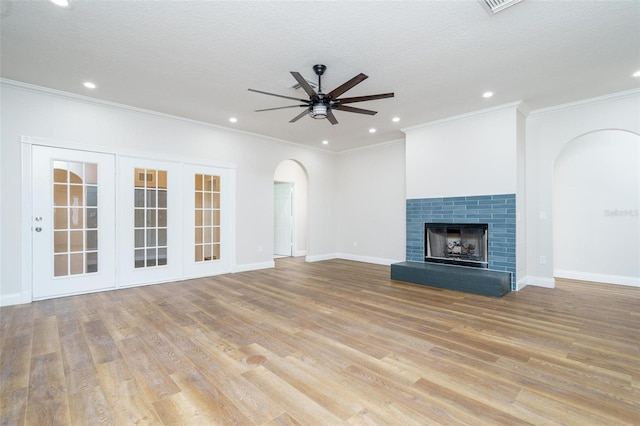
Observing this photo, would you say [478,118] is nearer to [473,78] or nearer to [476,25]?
[473,78]

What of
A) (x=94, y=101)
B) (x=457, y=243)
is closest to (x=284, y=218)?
(x=457, y=243)

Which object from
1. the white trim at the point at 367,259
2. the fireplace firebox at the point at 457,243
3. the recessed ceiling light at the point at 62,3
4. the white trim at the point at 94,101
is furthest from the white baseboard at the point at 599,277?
the recessed ceiling light at the point at 62,3

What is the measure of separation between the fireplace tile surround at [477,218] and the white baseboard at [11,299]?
6.18 metres

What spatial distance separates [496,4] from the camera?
248cm

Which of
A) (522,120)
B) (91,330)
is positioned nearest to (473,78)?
(522,120)

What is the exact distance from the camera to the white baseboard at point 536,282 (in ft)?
16.0

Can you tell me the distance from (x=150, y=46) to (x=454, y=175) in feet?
16.2

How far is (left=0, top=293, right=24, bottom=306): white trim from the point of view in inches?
152

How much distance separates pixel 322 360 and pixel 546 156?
5.09m

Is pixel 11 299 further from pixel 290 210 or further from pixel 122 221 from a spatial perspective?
pixel 290 210

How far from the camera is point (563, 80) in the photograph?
3900 mm

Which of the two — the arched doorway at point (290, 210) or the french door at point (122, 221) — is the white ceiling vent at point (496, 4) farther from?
the arched doorway at point (290, 210)

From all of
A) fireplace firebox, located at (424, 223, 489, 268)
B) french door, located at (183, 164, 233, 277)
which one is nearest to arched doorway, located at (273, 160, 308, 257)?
french door, located at (183, 164, 233, 277)

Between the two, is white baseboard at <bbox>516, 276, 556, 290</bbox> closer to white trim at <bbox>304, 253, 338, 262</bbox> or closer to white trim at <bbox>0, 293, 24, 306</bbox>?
white trim at <bbox>304, 253, 338, 262</bbox>
